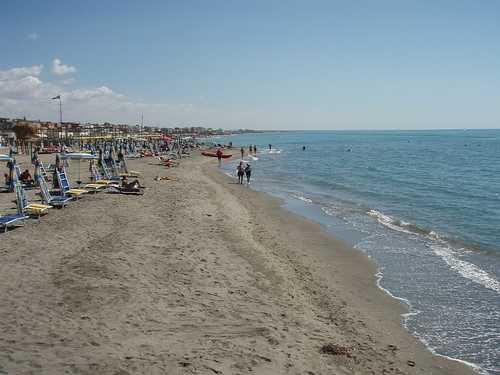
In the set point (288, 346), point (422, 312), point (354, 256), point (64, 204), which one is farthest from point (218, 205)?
point (288, 346)

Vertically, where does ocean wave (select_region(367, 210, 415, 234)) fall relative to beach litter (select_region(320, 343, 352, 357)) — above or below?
below

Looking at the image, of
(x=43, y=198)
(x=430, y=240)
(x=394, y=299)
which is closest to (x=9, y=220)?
(x=43, y=198)

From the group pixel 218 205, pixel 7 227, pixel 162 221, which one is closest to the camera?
pixel 7 227

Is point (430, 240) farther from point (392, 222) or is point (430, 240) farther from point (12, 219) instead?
point (12, 219)

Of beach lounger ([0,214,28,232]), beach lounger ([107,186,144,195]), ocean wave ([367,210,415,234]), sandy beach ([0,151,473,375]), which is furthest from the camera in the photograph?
beach lounger ([107,186,144,195])

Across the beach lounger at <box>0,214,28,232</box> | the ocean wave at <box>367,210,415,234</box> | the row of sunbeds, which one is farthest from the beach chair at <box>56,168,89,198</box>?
the ocean wave at <box>367,210,415,234</box>

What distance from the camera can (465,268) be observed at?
37.8 feet

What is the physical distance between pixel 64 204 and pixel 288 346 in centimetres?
1210

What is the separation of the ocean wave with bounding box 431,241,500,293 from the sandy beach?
2487 millimetres

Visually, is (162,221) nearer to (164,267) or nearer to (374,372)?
(164,267)

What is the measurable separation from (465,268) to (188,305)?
820 cm

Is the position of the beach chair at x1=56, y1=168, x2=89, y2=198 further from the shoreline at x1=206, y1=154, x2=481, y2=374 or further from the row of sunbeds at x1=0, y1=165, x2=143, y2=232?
the shoreline at x1=206, y1=154, x2=481, y2=374

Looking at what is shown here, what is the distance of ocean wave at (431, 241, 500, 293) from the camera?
10302 millimetres

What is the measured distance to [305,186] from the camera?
30125 mm
